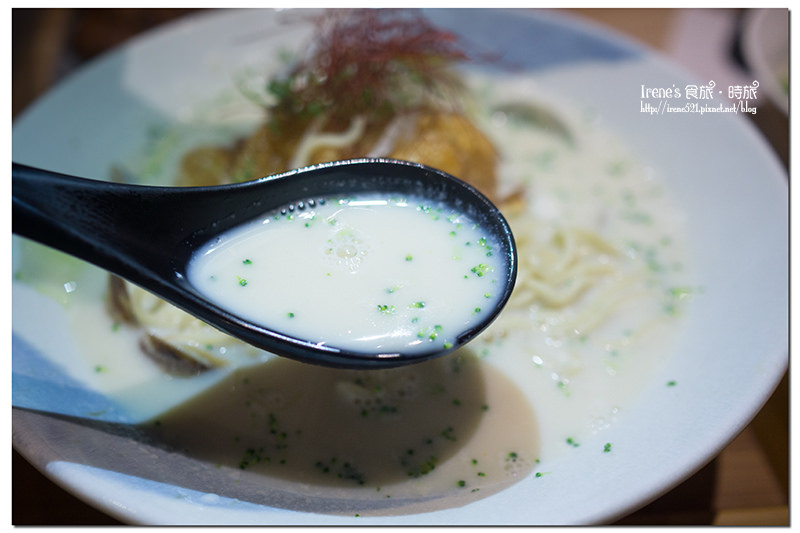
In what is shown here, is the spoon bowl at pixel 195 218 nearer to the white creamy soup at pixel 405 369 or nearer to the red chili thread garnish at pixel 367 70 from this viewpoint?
the white creamy soup at pixel 405 369

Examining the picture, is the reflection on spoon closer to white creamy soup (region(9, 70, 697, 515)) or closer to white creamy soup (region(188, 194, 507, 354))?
white creamy soup (region(9, 70, 697, 515))

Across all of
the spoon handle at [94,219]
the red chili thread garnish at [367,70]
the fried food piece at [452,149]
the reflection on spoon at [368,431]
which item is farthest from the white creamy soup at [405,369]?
the red chili thread garnish at [367,70]

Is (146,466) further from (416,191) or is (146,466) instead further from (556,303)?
(556,303)

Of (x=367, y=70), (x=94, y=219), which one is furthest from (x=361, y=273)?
(x=367, y=70)

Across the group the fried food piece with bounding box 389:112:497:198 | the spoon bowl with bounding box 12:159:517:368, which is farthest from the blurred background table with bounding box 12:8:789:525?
the fried food piece with bounding box 389:112:497:198

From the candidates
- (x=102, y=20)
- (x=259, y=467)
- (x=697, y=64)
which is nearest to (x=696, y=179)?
(x=697, y=64)

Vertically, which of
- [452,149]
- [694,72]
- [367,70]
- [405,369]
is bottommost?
[405,369]

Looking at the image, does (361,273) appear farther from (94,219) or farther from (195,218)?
(94,219)
